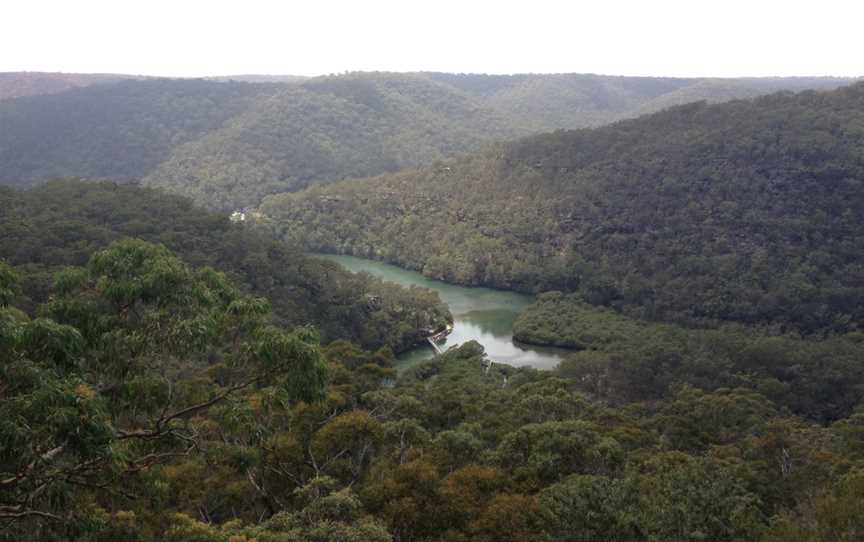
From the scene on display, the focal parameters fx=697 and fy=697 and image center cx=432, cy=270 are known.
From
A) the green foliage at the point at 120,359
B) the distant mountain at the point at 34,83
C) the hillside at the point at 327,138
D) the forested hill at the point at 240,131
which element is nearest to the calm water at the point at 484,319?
the green foliage at the point at 120,359

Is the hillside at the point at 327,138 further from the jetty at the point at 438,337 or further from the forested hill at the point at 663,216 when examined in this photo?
the jetty at the point at 438,337

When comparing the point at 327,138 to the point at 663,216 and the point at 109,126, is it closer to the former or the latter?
the point at 109,126

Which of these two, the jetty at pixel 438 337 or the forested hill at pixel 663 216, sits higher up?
the forested hill at pixel 663 216

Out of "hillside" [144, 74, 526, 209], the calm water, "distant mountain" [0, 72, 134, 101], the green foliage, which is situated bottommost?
the calm water

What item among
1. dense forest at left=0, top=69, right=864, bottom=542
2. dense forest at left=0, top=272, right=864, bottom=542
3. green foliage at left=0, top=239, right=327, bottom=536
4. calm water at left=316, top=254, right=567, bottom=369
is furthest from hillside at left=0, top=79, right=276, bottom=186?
green foliage at left=0, top=239, right=327, bottom=536

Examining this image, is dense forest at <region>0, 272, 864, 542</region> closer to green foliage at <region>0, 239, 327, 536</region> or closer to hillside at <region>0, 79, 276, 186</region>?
green foliage at <region>0, 239, 327, 536</region>
